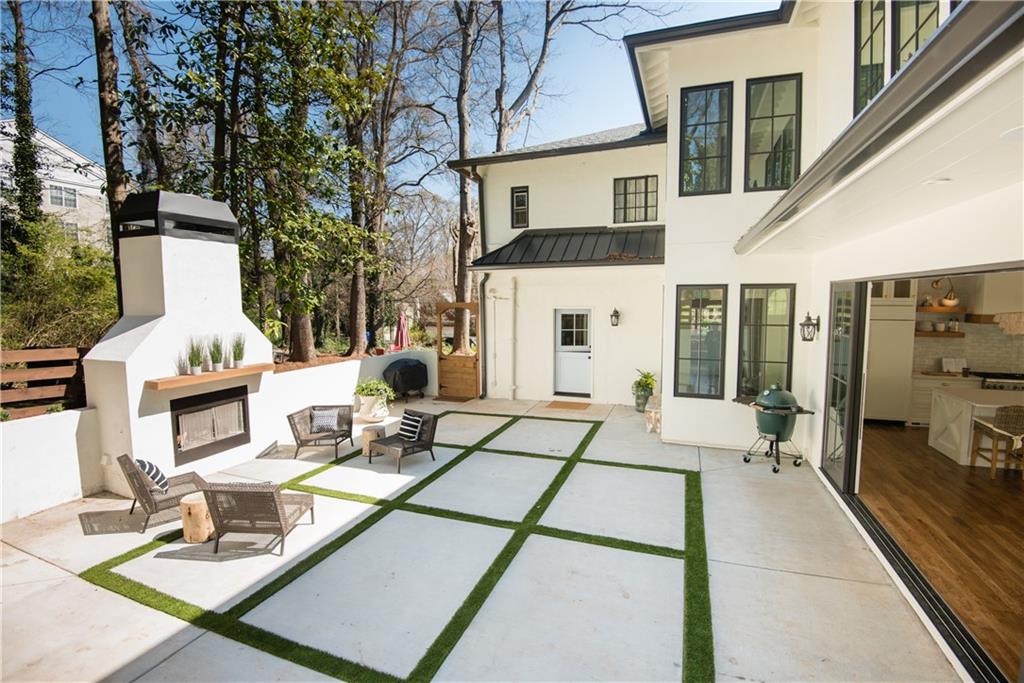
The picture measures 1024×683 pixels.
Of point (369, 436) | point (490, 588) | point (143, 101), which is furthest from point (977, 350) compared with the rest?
point (143, 101)

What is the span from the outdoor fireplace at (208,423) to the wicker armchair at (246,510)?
2369mm

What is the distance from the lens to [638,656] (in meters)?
3.10

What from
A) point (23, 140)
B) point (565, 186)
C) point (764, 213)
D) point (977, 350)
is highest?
point (23, 140)

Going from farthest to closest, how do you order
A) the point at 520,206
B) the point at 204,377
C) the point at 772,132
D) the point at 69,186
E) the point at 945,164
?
the point at 69,186 < the point at 520,206 < the point at 772,132 < the point at 204,377 < the point at 945,164

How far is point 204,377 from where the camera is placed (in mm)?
6172

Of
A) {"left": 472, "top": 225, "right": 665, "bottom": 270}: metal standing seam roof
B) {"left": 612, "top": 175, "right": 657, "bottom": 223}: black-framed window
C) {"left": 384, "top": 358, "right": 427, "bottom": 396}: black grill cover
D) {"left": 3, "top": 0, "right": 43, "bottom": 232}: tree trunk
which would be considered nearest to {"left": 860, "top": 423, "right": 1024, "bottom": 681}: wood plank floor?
{"left": 472, "top": 225, "right": 665, "bottom": 270}: metal standing seam roof

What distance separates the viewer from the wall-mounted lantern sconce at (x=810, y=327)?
6.39 m

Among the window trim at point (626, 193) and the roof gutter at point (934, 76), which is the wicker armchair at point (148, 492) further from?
the window trim at point (626, 193)

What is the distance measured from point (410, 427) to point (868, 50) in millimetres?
7252

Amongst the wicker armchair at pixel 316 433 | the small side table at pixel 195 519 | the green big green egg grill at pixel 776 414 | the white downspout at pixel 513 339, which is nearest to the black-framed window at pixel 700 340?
the green big green egg grill at pixel 776 414

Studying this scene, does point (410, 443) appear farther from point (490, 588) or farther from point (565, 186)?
point (565, 186)

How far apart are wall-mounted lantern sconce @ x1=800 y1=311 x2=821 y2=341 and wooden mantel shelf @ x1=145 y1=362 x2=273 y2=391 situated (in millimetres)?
8055

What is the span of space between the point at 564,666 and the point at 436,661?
2.80 feet

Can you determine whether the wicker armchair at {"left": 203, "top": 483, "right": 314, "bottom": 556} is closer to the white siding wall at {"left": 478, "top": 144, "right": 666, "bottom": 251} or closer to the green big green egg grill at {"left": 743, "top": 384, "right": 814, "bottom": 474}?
the green big green egg grill at {"left": 743, "top": 384, "right": 814, "bottom": 474}
